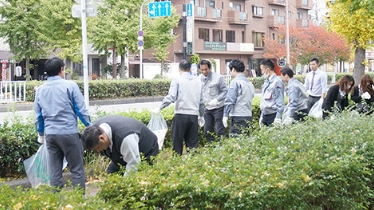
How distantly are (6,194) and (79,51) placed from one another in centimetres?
3058

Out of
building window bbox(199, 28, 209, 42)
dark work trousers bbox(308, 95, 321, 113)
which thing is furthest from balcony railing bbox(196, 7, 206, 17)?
dark work trousers bbox(308, 95, 321, 113)

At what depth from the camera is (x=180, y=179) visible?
3844mm

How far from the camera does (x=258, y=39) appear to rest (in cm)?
5772

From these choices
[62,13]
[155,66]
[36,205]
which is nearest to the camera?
[36,205]

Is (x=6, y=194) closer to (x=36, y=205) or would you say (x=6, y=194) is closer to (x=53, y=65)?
(x=36, y=205)

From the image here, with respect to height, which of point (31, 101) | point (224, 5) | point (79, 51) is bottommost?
point (31, 101)

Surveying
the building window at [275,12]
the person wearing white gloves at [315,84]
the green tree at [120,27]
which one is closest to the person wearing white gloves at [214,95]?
the person wearing white gloves at [315,84]

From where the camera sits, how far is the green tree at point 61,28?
31.3 meters

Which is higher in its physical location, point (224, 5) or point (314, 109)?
point (224, 5)

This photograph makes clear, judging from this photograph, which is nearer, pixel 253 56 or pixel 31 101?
pixel 31 101

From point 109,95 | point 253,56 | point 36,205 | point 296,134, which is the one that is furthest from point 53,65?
point 253,56

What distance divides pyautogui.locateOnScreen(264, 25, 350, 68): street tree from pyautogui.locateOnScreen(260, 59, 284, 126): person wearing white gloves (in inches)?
1678

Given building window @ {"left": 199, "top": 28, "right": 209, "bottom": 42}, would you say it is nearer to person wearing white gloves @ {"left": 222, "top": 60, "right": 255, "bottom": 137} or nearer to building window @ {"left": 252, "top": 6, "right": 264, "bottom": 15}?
building window @ {"left": 252, "top": 6, "right": 264, "bottom": 15}

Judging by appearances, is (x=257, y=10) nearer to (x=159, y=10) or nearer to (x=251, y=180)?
(x=159, y=10)
